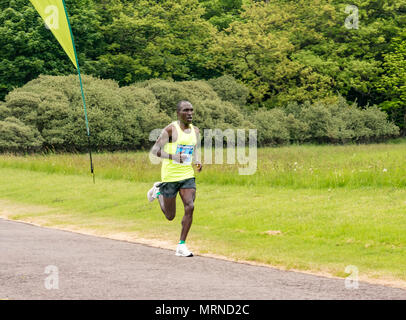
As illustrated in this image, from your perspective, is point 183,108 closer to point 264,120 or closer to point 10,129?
point 10,129

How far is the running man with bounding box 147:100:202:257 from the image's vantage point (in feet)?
29.3

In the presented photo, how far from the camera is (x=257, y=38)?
48469mm

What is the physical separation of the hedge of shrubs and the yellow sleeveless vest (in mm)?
25823

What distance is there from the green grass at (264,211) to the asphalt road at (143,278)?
3.12 ft

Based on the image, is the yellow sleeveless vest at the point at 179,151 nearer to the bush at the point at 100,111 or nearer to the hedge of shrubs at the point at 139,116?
the bush at the point at 100,111

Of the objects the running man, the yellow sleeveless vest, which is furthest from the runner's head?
the yellow sleeveless vest

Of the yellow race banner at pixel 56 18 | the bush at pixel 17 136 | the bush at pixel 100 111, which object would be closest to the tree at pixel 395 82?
the bush at pixel 100 111

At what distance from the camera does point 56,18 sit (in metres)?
15.4

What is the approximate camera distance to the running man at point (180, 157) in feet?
29.3

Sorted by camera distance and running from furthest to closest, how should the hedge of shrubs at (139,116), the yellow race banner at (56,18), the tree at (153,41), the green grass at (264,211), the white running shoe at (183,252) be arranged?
the tree at (153,41), the hedge of shrubs at (139,116), the yellow race banner at (56,18), the green grass at (264,211), the white running shoe at (183,252)

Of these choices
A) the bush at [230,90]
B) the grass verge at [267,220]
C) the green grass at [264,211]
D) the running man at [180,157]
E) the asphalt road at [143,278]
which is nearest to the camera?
the asphalt road at [143,278]

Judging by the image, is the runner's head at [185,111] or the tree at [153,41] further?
the tree at [153,41]

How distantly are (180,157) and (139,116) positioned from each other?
97.4 feet

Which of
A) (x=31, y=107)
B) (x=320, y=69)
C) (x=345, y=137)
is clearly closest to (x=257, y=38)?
(x=320, y=69)
